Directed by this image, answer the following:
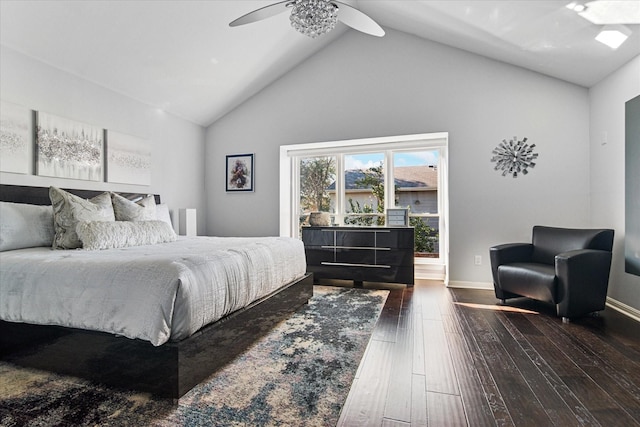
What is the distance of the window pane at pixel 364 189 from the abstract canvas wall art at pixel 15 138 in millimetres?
3776

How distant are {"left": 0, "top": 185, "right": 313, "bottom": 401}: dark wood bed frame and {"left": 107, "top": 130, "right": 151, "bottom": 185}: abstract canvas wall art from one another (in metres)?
2.22

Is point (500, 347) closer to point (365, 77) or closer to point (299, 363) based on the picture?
point (299, 363)

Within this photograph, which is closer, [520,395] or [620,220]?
[520,395]

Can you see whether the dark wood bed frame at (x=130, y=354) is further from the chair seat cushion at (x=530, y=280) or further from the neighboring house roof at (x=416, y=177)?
Result: the neighboring house roof at (x=416, y=177)

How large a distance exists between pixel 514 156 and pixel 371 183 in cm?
192

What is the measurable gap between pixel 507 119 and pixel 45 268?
4.67 m

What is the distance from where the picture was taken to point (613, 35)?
282 centimetres

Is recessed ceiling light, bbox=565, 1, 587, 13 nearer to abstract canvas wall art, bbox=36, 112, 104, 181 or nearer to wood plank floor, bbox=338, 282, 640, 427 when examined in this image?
wood plank floor, bbox=338, 282, 640, 427

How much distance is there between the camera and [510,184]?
4082 millimetres

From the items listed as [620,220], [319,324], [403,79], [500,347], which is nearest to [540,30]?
[403,79]

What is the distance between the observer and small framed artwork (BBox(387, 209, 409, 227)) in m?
4.54

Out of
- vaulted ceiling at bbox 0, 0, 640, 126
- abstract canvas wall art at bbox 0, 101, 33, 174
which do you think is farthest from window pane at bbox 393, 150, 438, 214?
abstract canvas wall art at bbox 0, 101, 33, 174

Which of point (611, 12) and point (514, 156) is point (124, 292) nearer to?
point (611, 12)

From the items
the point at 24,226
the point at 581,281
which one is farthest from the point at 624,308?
the point at 24,226
